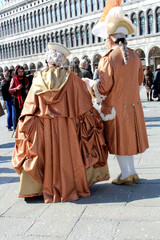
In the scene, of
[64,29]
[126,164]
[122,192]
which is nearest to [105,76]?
[126,164]

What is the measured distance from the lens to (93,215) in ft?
9.42

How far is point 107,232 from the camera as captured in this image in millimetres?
2525

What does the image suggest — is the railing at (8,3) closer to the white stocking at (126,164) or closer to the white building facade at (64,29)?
the white building facade at (64,29)

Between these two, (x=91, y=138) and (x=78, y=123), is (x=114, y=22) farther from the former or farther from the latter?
(x=91, y=138)

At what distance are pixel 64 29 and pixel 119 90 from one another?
44417 millimetres

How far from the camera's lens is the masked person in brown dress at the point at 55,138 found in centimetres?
322

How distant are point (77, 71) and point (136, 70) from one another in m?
2.68

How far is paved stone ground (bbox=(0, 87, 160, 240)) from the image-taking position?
8.32ft

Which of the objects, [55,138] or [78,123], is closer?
[55,138]

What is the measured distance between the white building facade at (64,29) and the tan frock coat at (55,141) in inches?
1157

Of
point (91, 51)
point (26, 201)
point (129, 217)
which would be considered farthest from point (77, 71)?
point (91, 51)

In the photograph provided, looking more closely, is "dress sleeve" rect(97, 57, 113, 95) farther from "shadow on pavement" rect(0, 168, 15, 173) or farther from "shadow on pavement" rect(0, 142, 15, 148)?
"shadow on pavement" rect(0, 142, 15, 148)

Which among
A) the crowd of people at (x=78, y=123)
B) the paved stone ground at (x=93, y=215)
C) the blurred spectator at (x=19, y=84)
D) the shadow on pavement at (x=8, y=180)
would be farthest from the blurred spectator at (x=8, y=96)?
the crowd of people at (x=78, y=123)

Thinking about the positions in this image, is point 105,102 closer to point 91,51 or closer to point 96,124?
point 96,124
